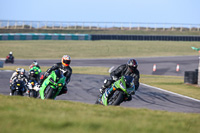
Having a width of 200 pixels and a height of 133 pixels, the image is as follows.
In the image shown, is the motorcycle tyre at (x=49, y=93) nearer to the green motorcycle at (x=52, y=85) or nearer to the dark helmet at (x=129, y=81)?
the green motorcycle at (x=52, y=85)

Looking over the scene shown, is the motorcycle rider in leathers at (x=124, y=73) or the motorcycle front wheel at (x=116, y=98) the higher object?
the motorcycle rider in leathers at (x=124, y=73)

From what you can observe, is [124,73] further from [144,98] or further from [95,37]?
[95,37]

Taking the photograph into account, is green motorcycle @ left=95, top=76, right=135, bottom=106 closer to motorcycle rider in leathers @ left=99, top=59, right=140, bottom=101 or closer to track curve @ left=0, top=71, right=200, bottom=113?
motorcycle rider in leathers @ left=99, top=59, right=140, bottom=101

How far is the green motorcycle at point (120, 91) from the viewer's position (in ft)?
33.3

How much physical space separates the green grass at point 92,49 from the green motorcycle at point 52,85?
37.6 meters

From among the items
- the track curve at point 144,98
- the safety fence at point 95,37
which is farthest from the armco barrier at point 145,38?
the track curve at point 144,98

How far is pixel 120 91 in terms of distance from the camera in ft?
33.4

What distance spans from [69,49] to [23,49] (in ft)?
22.2

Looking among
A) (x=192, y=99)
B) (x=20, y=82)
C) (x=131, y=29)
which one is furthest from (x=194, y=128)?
(x=131, y=29)

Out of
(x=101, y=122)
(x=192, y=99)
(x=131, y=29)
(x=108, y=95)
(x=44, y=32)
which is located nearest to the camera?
(x=101, y=122)

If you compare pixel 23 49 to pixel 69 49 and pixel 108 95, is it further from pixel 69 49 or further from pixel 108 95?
pixel 108 95

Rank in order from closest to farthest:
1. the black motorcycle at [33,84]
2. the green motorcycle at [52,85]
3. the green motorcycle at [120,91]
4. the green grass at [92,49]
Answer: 1. the green motorcycle at [120,91]
2. the green motorcycle at [52,85]
3. the black motorcycle at [33,84]
4. the green grass at [92,49]

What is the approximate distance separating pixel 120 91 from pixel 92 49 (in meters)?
46.0

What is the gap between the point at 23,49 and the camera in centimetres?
5253
